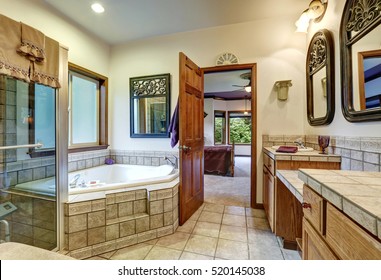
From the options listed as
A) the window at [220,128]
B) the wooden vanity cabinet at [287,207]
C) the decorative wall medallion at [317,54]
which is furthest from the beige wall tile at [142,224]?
→ the window at [220,128]

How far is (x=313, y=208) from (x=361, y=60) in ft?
4.01

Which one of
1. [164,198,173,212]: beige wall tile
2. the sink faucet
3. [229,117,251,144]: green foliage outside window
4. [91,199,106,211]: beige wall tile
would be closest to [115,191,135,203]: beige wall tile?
[91,199,106,211]: beige wall tile

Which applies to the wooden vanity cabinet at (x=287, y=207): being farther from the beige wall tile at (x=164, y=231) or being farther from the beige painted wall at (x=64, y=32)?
the beige painted wall at (x=64, y=32)

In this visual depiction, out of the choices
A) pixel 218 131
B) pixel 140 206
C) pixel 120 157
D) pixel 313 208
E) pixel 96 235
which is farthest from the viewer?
pixel 218 131

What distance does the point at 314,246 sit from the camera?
2.76 ft

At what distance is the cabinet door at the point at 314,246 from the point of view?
723 mm

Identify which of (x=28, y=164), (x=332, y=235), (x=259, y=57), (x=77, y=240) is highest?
(x=259, y=57)

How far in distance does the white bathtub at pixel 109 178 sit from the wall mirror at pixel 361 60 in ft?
6.02

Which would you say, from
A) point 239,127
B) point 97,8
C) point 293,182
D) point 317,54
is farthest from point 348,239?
point 239,127

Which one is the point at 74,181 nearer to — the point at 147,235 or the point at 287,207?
the point at 147,235

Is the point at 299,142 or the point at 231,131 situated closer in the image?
the point at 299,142

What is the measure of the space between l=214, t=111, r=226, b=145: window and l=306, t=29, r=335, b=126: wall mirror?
560cm
